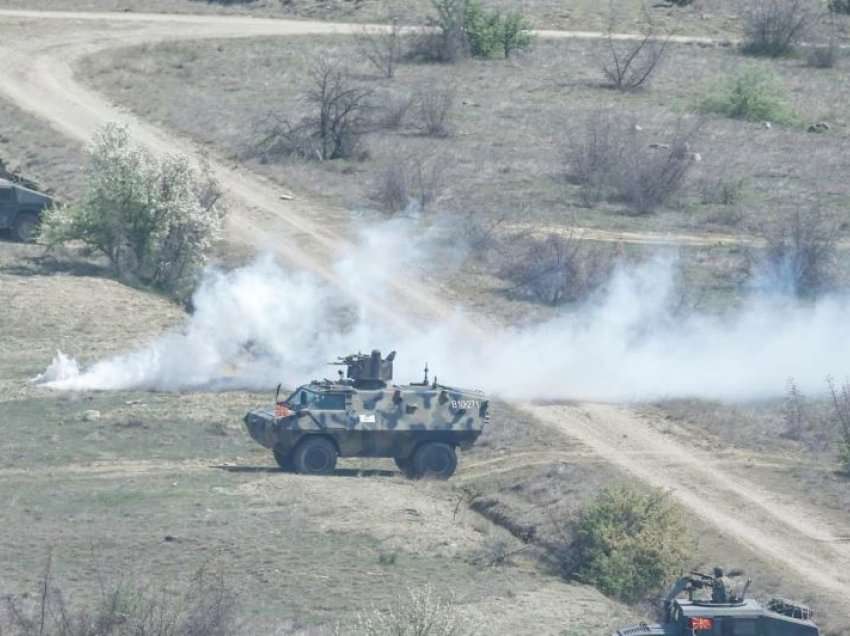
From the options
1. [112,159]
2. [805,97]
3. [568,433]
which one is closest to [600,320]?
[568,433]

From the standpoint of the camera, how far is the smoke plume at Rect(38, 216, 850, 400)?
39.2 meters

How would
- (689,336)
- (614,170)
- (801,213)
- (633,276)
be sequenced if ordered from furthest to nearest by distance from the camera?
(614,170) < (801,213) < (633,276) < (689,336)

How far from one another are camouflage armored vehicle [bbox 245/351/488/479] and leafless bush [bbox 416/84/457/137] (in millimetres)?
32167

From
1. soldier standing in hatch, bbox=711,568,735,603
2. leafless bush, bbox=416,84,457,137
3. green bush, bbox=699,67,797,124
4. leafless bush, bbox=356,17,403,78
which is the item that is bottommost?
soldier standing in hatch, bbox=711,568,735,603

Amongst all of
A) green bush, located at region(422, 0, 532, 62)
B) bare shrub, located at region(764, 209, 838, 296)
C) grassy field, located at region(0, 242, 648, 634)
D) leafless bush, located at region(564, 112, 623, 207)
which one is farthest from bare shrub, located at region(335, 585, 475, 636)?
green bush, located at region(422, 0, 532, 62)

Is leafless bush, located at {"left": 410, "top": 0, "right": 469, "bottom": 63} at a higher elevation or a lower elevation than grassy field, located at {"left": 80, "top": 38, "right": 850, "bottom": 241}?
higher

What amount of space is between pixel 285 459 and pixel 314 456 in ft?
1.79

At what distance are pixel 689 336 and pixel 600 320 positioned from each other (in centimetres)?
222

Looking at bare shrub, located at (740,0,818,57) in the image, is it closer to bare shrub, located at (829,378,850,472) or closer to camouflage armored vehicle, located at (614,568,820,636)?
bare shrub, located at (829,378,850,472)

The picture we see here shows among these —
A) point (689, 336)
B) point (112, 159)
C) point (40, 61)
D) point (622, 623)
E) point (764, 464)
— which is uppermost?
point (40, 61)

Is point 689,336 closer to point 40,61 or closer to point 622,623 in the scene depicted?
point 622,623

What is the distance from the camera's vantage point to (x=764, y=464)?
33375mm

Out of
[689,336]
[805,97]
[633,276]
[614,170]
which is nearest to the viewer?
[689,336]

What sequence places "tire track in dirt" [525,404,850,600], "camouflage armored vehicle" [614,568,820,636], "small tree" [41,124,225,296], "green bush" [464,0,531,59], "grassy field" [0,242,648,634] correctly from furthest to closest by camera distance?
1. "green bush" [464,0,531,59]
2. "small tree" [41,124,225,296]
3. "tire track in dirt" [525,404,850,600]
4. "grassy field" [0,242,648,634]
5. "camouflage armored vehicle" [614,568,820,636]
